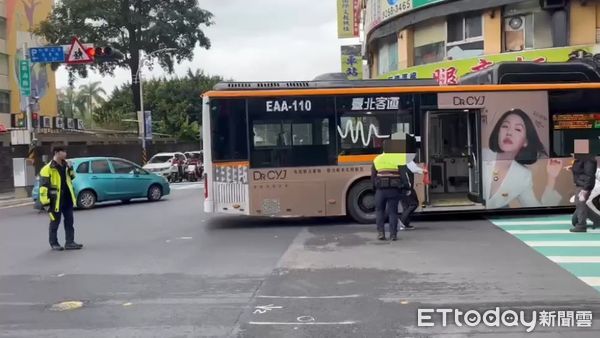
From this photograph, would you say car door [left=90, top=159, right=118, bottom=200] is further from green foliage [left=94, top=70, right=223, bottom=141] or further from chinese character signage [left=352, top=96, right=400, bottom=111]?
green foliage [left=94, top=70, right=223, bottom=141]

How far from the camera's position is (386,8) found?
28516mm

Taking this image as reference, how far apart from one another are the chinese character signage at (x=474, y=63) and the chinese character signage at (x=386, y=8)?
256 cm

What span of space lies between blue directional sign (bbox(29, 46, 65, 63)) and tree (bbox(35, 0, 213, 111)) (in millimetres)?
18364

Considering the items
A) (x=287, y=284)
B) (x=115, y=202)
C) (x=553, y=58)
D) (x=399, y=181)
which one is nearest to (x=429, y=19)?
(x=553, y=58)

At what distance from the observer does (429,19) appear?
25641mm

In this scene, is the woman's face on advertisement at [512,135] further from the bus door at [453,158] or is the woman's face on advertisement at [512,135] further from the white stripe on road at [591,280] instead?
the white stripe on road at [591,280]

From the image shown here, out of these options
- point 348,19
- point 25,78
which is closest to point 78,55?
point 25,78

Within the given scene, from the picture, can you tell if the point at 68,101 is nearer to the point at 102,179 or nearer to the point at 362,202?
the point at 102,179

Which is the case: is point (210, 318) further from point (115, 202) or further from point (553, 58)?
point (553, 58)

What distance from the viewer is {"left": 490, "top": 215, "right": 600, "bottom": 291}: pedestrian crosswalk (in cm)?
807

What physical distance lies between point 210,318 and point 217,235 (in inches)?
234

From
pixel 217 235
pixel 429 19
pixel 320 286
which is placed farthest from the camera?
pixel 429 19

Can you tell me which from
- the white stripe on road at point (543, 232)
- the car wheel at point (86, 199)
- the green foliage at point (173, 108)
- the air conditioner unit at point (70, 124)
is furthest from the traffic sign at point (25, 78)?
the green foliage at point (173, 108)

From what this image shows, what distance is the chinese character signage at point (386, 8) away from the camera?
1017 inches
